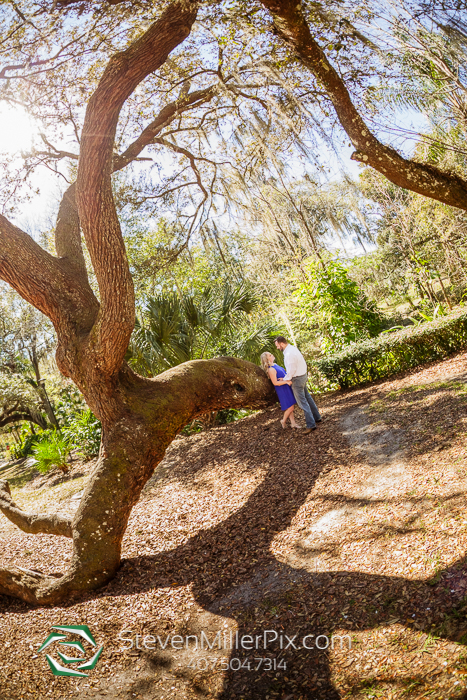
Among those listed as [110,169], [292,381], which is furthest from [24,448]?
[110,169]

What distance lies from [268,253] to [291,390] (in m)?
→ 11.7

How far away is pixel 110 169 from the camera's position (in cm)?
404

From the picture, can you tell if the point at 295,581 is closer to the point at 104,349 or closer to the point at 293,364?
the point at 104,349

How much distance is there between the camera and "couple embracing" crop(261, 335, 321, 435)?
6.25m

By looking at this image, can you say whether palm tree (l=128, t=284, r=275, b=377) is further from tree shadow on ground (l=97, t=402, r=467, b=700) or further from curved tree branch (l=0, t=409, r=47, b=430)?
curved tree branch (l=0, t=409, r=47, b=430)

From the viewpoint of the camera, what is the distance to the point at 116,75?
12.4 ft

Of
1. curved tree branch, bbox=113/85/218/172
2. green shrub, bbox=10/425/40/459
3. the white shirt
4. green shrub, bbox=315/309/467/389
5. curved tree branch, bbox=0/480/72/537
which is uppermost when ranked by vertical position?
curved tree branch, bbox=113/85/218/172

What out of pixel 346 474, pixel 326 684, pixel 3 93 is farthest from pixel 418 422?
pixel 3 93

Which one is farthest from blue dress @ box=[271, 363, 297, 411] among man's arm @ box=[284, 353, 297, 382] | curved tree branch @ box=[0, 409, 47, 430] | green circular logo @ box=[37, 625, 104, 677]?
curved tree branch @ box=[0, 409, 47, 430]

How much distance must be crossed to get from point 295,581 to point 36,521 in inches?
118

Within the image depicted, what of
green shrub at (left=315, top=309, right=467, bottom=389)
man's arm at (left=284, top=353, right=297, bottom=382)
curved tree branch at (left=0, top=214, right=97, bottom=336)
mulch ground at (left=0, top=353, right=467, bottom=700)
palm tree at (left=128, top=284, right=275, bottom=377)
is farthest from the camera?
palm tree at (left=128, top=284, right=275, bottom=377)

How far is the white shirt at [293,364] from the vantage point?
20.4ft

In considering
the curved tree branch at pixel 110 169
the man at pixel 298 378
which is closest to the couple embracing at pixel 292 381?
the man at pixel 298 378

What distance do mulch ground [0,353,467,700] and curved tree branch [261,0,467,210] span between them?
2.48 meters
